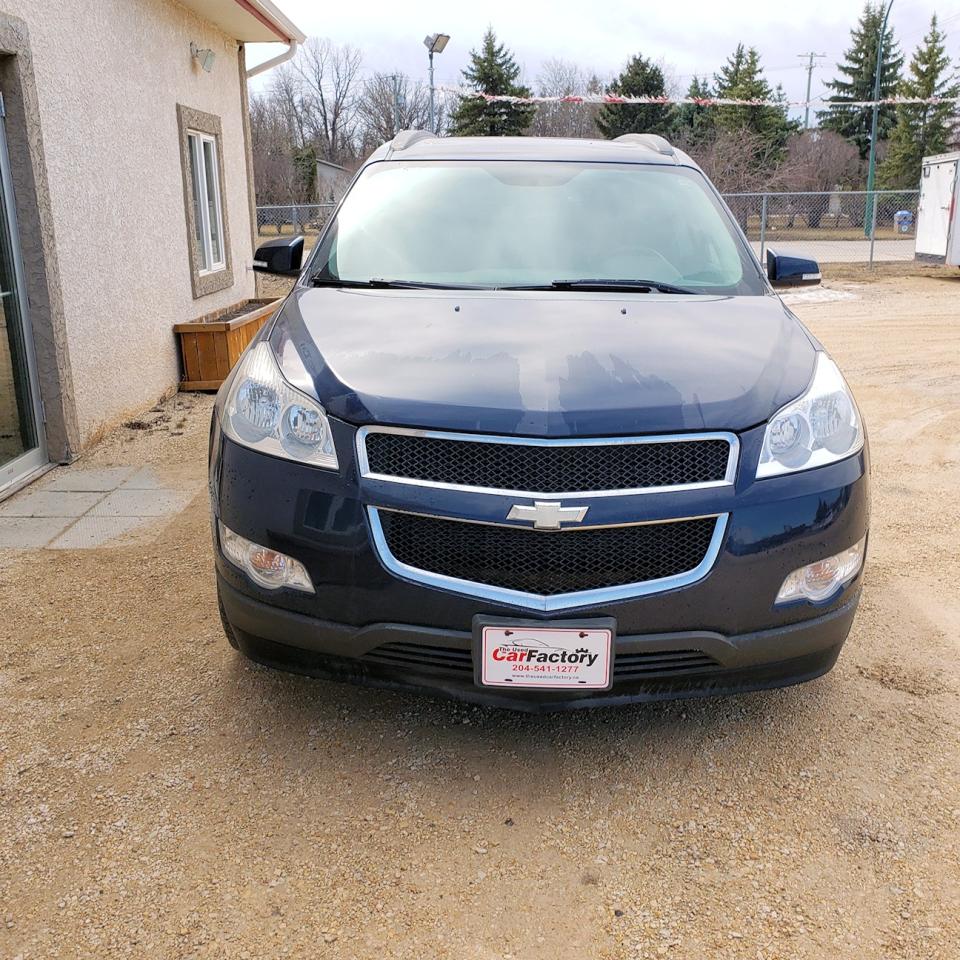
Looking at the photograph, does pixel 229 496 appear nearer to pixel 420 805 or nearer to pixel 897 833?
pixel 420 805

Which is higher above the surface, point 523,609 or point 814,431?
point 814,431

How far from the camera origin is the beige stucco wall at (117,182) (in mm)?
6066

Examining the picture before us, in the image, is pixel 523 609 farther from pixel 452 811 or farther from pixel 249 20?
pixel 249 20

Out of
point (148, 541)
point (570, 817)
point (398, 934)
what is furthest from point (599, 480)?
point (148, 541)

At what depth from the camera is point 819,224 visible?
109 feet

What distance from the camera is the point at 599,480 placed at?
2398mm

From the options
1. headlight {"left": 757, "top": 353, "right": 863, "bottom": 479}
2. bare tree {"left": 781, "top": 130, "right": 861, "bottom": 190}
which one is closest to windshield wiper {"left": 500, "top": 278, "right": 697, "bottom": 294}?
headlight {"left": 757, "top": 353, "right": 863, "bottom": 479}

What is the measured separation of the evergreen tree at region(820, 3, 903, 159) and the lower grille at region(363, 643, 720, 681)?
5059 cm

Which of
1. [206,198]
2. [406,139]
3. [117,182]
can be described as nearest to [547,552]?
[406,139]

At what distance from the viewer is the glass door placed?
5445mm

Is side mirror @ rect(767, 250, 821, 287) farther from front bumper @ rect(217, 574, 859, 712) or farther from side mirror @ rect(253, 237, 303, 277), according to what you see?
side mirror @ rect(253, 237, 303, 277)

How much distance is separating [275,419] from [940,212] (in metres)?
18.5

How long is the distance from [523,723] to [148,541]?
8.16ft

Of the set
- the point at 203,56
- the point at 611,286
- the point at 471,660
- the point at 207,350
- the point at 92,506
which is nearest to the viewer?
the point at 471,660
